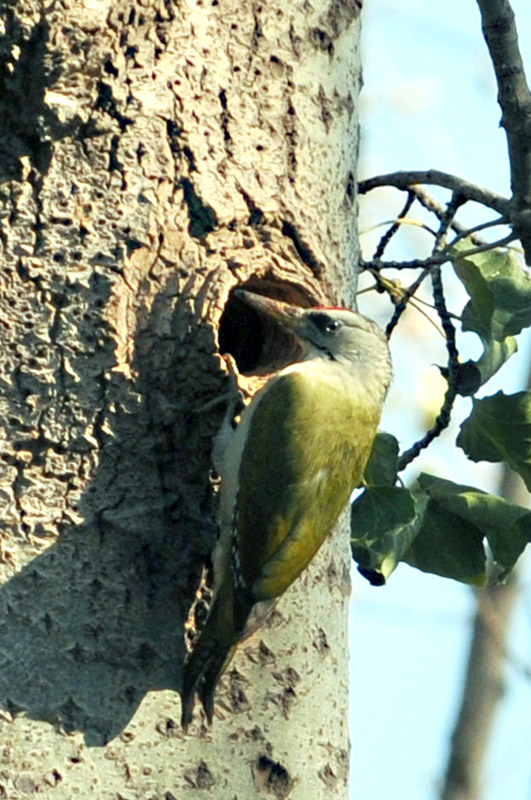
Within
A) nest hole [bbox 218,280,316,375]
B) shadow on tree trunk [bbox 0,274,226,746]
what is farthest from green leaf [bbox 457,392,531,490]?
shadow on tree trunk [bbox 0,274,226,746]

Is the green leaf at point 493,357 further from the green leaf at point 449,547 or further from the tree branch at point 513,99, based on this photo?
the green leaf at point 449,547

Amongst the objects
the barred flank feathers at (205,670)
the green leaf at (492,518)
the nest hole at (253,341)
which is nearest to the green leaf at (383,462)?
the green leaf at (492,518)

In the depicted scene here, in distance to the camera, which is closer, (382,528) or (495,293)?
(382,528)

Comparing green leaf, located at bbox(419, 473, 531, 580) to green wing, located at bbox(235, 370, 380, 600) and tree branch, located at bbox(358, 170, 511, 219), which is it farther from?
tree branch, located at bbox(358, 170, 511, 219)

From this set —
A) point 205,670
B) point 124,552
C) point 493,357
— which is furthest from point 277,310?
point 205,670

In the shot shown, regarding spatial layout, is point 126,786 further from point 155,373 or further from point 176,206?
point 176,206

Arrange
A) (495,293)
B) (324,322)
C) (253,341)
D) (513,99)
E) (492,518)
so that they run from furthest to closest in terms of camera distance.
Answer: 1. (253,341)
2. (324,322)
3. (495,293)
4. (492,518)
5. (513,99)

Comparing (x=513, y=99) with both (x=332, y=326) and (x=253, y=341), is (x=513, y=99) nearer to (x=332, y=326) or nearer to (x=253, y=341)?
(x=332, y=326)

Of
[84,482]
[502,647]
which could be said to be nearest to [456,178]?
[84,482]

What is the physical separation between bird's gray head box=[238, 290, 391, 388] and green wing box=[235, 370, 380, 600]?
0.12 meters

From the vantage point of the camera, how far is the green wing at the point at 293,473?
312cm

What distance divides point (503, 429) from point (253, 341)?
0.87m

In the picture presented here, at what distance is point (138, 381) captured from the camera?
297cm

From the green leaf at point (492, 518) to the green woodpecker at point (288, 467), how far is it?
9.0 inches
